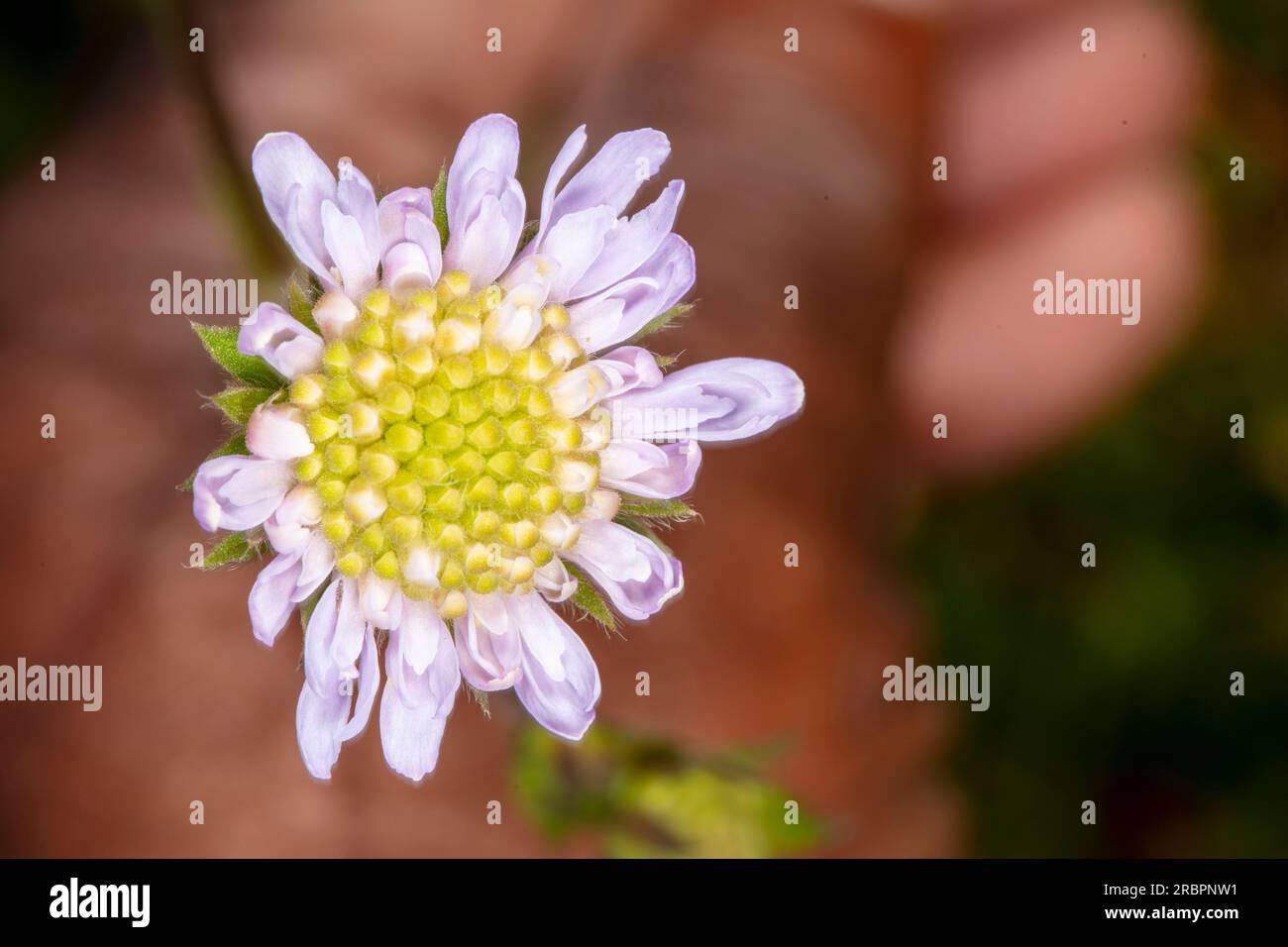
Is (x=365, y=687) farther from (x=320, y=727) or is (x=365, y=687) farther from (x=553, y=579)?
(x=553, y=579)

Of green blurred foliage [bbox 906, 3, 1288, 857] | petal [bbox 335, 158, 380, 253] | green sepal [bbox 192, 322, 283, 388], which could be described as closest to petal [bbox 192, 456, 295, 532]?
green sepal [bbox 192, 322, 283, 388]

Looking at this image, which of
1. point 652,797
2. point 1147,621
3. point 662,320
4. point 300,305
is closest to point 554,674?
point 662,320

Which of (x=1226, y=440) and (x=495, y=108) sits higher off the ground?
(x=495, y=108)

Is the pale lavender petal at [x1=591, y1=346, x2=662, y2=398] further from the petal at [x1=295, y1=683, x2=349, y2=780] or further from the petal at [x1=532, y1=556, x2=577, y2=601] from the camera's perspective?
the petal at [x1=295, y1=683, x2=349, y2=780]

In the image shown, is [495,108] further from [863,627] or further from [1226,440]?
[1226,440]

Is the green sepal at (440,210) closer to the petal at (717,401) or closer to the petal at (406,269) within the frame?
the petal at (406,269)
